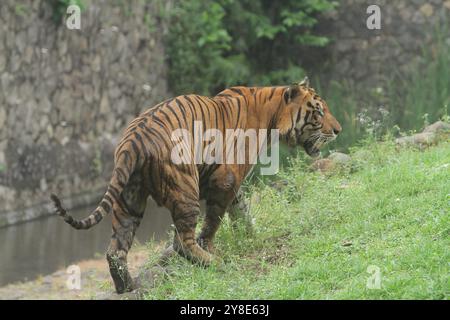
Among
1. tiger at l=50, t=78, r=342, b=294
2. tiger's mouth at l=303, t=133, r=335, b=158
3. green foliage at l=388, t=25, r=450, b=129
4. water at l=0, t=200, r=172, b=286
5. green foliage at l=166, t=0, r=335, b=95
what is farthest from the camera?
green foliage at l=166, t=0, r=335, b=95

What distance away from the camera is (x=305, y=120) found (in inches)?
336

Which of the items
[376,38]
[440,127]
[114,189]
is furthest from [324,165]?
[376,38]

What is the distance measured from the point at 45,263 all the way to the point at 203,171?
166 inches

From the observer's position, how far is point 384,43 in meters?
17.5

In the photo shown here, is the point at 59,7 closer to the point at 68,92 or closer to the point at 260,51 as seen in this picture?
the point at 68,92

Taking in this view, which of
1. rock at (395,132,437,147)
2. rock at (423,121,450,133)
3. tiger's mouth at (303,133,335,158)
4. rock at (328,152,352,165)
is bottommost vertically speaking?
rock at (328,152,352,165)

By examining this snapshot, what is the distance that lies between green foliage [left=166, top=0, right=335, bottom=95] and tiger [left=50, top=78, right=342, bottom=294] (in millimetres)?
8235

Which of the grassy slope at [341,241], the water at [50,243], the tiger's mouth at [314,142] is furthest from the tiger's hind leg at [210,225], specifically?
the water at [50,243]

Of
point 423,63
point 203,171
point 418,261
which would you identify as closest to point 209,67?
point 423,63

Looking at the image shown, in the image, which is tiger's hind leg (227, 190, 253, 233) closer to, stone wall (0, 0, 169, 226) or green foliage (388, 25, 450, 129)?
stone wall (0, 0, 169, 226)

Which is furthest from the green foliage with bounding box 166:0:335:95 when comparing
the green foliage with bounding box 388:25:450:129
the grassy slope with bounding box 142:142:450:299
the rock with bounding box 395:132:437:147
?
the grassy slope with bounding box 142:142:450:299

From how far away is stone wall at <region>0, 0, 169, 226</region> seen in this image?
13773 mm

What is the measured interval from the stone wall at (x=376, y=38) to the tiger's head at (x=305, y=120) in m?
8.80

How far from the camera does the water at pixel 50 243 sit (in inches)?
449
